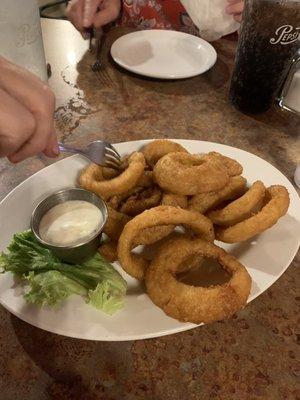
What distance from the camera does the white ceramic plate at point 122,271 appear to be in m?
0.96

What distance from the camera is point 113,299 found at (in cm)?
101

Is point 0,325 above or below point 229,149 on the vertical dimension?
below

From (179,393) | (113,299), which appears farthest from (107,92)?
(179,393)

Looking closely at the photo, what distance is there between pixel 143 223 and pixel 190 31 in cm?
204

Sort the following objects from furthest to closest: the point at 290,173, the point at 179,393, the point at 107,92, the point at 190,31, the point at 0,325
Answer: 1. the point at 190,31
2. the point at 107,92
3. the point at 290,173
4. the point at 0,325
5. the point at 179,393

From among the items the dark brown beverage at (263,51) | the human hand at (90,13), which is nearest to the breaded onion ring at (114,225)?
the dark brown beverage at (263,51)

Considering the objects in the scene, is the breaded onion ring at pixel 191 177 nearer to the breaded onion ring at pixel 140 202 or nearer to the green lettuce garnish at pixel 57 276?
the breaded onion ring at pixel 140 202

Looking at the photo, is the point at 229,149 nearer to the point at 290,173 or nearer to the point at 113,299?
the point at 290,173

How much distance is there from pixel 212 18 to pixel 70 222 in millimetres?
1752

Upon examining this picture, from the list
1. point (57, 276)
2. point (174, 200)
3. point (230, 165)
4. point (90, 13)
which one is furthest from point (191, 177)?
point (90, 13)

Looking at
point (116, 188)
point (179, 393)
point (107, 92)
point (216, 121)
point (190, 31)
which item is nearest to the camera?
point (179, 393)

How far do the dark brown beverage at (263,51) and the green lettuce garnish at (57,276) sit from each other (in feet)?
3.75

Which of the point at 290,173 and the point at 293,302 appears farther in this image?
the point at 290,173

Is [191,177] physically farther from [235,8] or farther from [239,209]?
[235,8]
